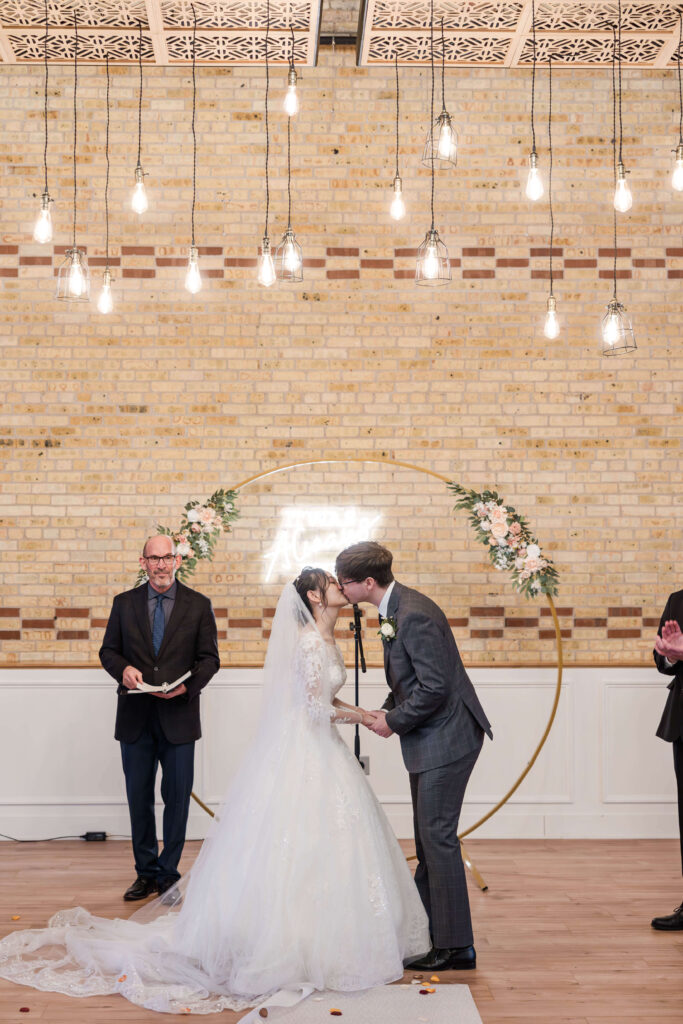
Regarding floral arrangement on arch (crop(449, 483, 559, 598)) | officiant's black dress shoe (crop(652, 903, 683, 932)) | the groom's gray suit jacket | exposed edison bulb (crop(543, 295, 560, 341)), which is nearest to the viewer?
the groom's gray suit jacket

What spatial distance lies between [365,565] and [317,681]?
524 millimetres

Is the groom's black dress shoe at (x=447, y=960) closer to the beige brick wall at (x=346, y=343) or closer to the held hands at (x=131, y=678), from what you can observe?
the held hands at (x=131, y=678)

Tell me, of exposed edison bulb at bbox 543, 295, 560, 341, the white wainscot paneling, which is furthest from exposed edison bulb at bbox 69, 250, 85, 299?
exposed edison bulb at bbox 543, 295, 560, 341

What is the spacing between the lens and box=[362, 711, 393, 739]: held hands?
13.1 ft

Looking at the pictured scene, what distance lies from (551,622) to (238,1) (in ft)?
13.9

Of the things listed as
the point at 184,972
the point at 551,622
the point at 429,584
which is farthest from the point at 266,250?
the point at 184,972

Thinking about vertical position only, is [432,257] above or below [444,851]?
above

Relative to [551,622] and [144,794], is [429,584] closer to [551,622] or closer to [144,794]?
[551,622]

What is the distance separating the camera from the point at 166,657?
5.07 meters

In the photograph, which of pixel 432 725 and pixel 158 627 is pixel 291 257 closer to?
pixel 158 627

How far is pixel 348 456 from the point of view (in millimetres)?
6426

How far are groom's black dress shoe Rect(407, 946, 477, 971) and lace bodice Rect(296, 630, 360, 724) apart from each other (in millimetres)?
985

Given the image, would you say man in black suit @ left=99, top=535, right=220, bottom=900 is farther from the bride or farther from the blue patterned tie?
the bride

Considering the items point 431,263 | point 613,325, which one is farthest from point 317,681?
point 613,325
